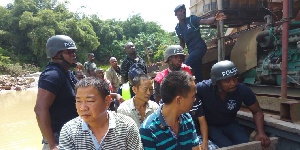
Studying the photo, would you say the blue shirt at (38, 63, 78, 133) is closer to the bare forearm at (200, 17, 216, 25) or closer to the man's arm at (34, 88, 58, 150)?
the man's arm at (34, 88, 58, 150)

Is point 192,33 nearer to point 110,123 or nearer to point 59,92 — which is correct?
point 59,92

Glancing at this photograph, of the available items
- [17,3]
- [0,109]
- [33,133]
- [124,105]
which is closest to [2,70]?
[17,3]

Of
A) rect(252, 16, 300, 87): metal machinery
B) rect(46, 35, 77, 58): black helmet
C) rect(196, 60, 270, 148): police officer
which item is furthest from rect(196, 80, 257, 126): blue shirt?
rect(46, 35, 77, 58): black helmet

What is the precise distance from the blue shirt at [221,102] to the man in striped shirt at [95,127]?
1.65 m

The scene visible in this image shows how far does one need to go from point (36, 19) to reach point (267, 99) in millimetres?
29001

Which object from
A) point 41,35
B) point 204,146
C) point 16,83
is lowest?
point 16,83

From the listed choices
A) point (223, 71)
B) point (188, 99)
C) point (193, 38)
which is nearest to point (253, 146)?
point (223, 71)

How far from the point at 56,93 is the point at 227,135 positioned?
1990mm

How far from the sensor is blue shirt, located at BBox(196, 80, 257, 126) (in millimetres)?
3254

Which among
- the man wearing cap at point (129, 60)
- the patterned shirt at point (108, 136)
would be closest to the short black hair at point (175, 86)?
the patterned shirt at point (108, 136)

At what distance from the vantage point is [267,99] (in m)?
3.71

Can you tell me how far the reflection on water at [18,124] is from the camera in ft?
26.1

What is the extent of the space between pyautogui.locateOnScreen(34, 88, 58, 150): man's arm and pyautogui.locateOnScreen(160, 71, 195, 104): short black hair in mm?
989

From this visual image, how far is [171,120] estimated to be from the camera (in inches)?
79.2
